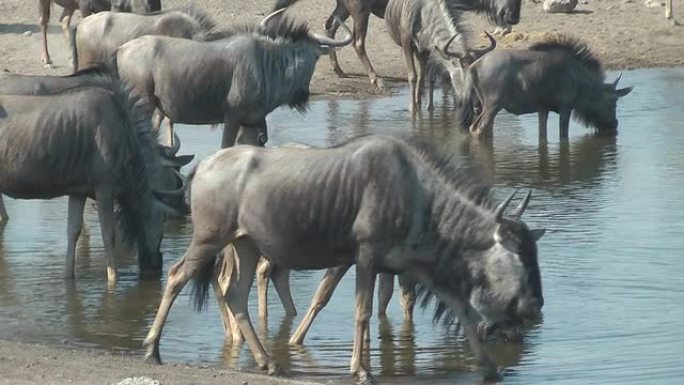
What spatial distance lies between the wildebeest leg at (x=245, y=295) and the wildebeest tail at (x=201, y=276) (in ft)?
0.46

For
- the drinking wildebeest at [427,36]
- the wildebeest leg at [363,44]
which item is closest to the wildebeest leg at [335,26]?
the wildebeest leg at [363,44]

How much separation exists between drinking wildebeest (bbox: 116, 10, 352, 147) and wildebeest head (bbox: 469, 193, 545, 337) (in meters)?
5.86

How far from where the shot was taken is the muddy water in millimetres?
9875

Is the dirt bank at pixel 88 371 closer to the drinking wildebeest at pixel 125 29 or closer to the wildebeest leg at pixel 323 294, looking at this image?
the wildebeest leg at pixel 323 294

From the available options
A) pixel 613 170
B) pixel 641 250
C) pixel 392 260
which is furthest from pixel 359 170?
pixel 613 170

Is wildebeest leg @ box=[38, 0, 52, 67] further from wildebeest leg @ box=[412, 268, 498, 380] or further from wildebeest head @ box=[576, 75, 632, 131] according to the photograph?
wildebeest leg @ box=[412, 268, 498, 380]

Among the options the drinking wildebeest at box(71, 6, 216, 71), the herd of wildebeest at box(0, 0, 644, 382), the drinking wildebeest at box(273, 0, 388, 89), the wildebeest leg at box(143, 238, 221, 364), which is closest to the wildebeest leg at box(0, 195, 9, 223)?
the herd of wildebeest at box(0, 0, 644, 382)

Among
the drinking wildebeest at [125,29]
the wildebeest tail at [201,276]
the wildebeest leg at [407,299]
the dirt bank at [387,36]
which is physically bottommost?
the dirt bank at [387,36]

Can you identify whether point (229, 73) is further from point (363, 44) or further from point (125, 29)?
point (363, 44)

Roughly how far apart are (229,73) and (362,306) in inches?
235

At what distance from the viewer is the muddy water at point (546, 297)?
32.4ft

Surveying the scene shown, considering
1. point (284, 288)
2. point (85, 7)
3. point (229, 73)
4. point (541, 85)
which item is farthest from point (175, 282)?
point (85, 7)

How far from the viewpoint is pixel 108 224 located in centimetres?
1223

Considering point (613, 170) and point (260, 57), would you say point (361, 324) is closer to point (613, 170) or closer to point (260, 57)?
point (260, 57)
